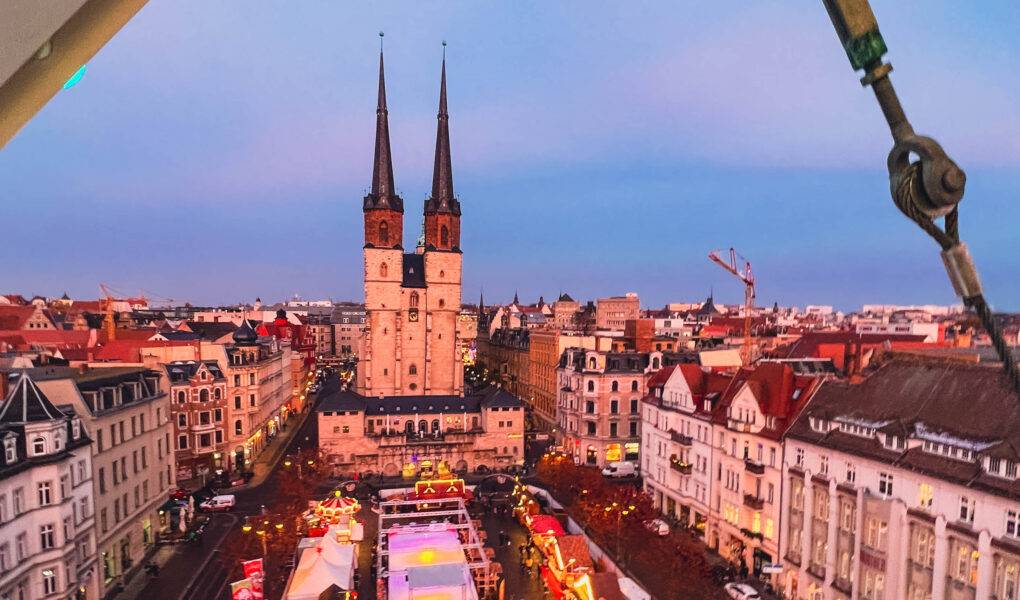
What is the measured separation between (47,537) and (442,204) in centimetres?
5698

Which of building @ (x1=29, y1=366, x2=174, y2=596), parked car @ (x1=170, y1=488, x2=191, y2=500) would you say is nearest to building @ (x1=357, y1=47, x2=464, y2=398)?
parked car @ (x1=170, y1=488, x2=191, y2=500)

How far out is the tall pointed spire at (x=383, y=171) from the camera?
76.1 m

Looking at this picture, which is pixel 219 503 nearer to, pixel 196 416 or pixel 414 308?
pixel 196 416

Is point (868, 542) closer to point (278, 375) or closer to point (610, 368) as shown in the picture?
point (610, 368)

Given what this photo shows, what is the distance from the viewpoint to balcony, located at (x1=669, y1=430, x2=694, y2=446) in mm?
43438

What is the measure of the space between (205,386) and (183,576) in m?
21.2

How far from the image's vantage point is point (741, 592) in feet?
106

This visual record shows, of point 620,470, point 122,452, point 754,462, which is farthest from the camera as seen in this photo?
point 620,470

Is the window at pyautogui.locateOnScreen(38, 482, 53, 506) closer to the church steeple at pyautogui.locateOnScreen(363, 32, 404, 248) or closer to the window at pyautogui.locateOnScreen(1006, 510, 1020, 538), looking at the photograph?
the window at pyautogui.locateOnScreen(1006, 510, 1020, 538)

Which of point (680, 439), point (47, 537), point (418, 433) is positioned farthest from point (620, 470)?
point (47, 537)

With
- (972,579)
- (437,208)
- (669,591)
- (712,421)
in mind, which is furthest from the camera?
(437,208)

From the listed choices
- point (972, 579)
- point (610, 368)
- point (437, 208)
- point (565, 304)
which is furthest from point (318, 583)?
point (565, 304)

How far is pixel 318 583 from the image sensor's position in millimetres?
29391

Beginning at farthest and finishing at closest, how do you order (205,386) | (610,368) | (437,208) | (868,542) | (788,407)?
(437,208), (610,368), (205,386), (788,407), (868,542)
